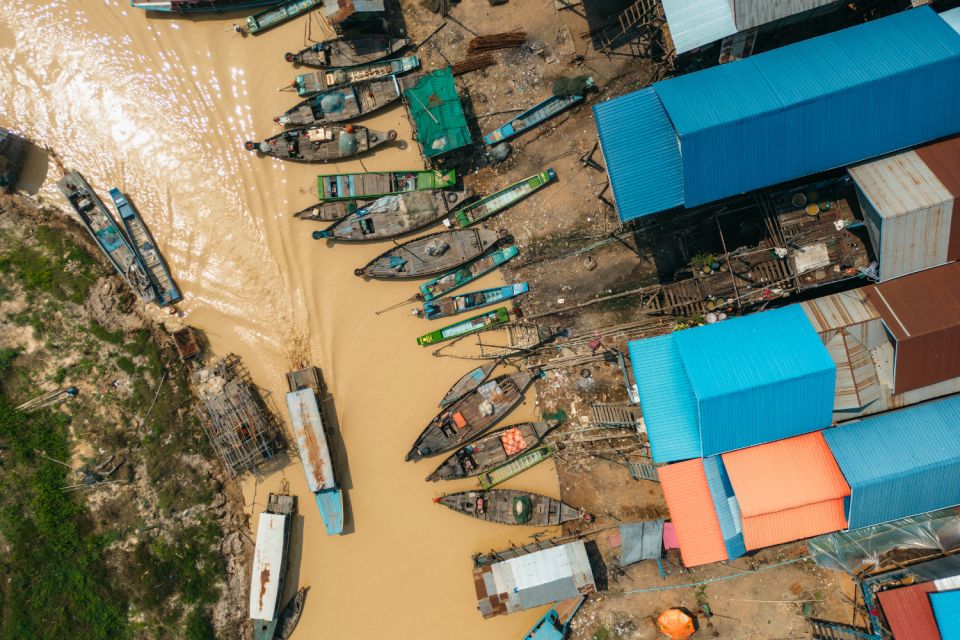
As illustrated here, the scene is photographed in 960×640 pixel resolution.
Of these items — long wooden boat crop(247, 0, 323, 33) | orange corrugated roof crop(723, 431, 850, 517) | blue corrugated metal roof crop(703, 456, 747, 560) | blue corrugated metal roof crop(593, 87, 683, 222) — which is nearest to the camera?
orange corrugated roof crop(723, 431, 850, 517)

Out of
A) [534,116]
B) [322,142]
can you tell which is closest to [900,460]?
[534,116]

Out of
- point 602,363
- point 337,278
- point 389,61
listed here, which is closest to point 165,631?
point 337,278

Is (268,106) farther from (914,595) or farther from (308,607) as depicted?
(914,595)

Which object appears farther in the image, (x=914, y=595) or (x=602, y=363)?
(x=602, y=363)

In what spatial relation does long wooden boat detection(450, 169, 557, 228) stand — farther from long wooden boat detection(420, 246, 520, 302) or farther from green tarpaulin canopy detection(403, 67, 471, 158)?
green tarpaulin canopy detection(403, 67, 471, 158)

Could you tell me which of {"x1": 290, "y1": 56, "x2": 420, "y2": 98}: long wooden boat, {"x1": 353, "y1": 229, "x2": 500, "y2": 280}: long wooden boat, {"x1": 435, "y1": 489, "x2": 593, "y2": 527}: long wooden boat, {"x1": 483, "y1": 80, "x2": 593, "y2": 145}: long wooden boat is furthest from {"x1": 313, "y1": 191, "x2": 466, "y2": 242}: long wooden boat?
{"x1": 435, "y1": 489, "x2": 593, "y2": 527}: long wooden boat

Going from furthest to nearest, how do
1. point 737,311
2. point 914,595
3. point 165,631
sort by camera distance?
point 165,631 → point 737,311 → point 914,595

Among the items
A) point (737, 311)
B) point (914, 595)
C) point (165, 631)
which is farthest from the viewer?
point (165, 631)
